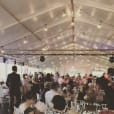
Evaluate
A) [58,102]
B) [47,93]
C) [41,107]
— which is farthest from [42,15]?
[58,102]

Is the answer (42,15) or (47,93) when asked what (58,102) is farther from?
(42,15)

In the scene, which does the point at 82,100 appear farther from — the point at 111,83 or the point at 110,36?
the point at 110,36

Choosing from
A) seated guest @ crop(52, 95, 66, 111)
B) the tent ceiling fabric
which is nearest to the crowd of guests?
seated guest @ crop(52, 95, 66, 111)

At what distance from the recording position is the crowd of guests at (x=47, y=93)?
3.73 m

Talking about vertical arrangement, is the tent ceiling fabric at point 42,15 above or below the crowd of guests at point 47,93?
above

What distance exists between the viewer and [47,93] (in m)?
3.76

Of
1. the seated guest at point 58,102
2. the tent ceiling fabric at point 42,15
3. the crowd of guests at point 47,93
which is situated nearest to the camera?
the seated guest at point 58,102

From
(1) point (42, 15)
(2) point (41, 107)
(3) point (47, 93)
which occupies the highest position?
(1) point (42, 15)

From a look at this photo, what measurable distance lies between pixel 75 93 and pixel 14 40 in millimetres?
3708

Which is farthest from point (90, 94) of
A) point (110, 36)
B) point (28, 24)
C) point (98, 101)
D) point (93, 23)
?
point (110, 36)

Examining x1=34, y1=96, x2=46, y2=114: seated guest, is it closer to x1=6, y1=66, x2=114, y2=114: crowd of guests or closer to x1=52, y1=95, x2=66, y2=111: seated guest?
x1=6, y1=66, x2=114, y2=114: crowd of guests

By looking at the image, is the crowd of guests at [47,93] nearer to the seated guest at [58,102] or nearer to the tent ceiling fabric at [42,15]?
the seated guest at [58,102]

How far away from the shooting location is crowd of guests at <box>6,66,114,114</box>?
Result: 3734 mm

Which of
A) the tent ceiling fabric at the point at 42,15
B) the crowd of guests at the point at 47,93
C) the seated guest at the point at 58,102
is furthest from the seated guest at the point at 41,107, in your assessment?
the tent ceiling fabric at the point at 42,15
